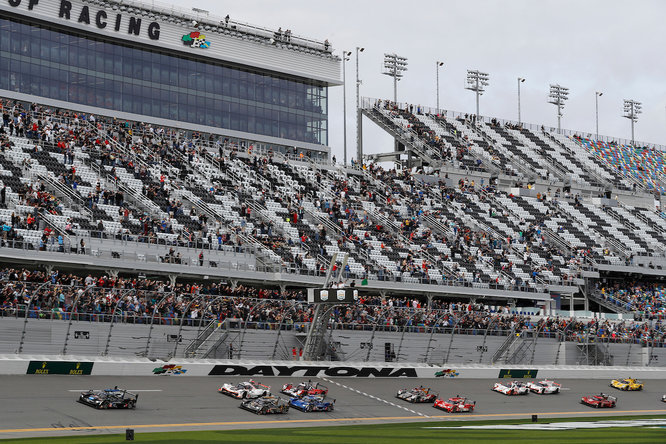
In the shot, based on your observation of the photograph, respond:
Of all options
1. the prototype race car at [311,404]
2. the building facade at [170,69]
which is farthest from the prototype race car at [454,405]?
the building facade at [170,69]

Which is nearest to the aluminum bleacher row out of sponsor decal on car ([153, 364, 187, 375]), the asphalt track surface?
sponsor decal on car ([153, 364, 187, 375])

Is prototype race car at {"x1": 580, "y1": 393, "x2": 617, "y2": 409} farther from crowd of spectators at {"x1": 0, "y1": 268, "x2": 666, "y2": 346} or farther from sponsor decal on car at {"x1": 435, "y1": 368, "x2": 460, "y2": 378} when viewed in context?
sponsor decal on car at {"x1": 435, "y1": 368, "x2": 460, "y2": 378}

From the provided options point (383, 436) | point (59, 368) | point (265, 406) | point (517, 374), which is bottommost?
point (517, 374)

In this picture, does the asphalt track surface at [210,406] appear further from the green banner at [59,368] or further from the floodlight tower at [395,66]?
the floodlight tower at [395,66]

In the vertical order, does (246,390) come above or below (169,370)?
below

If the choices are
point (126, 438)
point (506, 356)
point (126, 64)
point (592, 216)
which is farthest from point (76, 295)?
point (592, 216)

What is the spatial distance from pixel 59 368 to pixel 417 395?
15406 millimetres

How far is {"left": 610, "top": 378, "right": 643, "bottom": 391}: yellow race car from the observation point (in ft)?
187

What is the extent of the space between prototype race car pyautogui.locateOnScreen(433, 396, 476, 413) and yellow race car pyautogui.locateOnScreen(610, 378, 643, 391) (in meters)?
14.2

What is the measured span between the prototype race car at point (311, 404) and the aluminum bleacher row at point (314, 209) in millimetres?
13983

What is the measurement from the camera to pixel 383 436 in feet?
117

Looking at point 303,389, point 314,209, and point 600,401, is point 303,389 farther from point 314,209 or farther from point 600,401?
point 314,209

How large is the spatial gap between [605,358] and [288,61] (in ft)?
104

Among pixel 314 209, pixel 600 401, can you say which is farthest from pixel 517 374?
pixel 314 209
